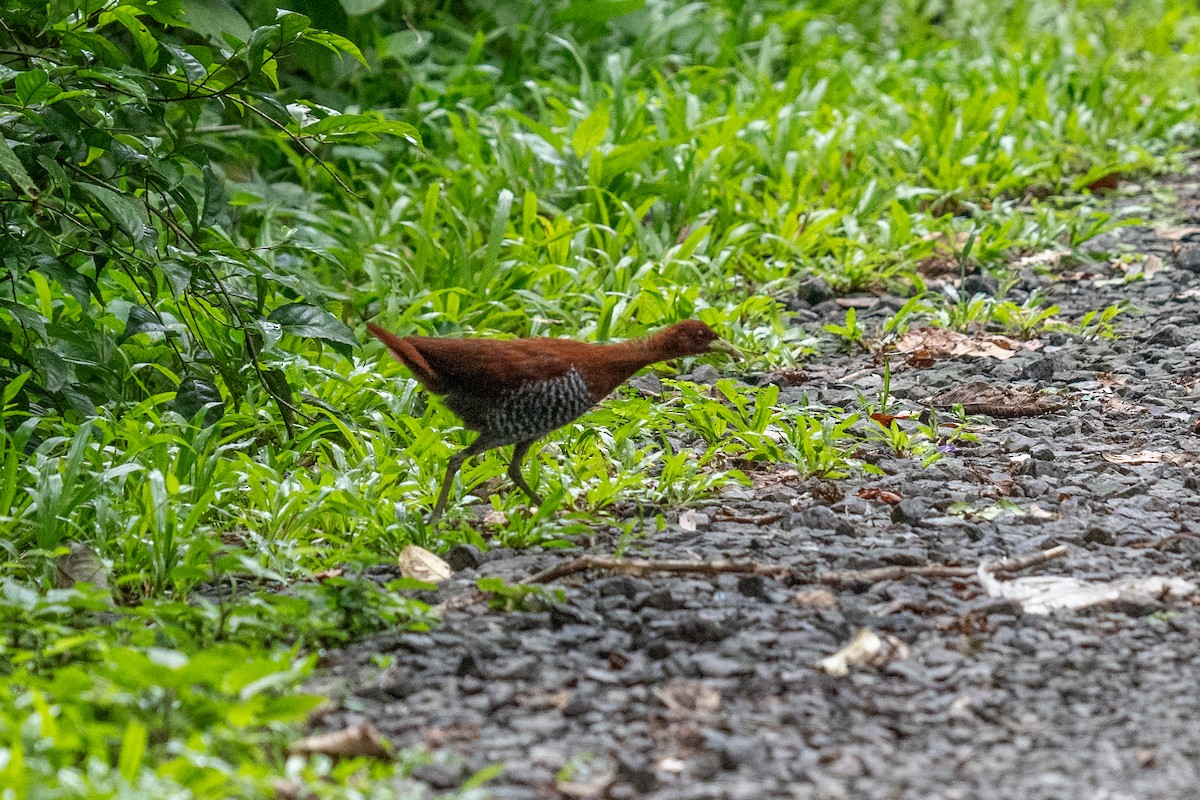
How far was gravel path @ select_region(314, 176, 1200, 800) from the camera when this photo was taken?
243 centimetres

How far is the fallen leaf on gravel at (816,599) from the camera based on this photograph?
3084 mm

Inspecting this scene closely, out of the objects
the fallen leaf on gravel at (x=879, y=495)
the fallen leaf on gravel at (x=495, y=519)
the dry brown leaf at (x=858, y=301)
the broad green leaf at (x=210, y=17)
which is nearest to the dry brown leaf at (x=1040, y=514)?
the fallen leaf on gravel at (x=879, y=495)

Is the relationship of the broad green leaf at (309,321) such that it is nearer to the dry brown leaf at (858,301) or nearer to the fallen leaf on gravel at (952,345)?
the fallen leaf on gravel at (952,345)

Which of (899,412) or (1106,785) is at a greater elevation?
(899,412)

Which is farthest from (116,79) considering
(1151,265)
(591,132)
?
(1151,265)

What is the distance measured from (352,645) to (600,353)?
3.86ft

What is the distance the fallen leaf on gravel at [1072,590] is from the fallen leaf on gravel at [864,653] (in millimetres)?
375

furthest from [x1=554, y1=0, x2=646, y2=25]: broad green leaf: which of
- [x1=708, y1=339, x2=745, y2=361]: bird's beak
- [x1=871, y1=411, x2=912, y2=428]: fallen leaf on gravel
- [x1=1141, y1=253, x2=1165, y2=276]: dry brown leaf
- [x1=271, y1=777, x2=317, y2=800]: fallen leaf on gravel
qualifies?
[x1=271, y1=777, x2=317, y2=800]: fallen leaf on gravel

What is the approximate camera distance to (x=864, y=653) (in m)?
2.84

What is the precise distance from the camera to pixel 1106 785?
2359 mm

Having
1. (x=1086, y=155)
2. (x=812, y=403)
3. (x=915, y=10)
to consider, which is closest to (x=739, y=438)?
(x=812, y=403)

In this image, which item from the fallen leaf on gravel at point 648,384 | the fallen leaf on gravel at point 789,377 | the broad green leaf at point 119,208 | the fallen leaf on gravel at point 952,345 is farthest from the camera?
the fallen leaf on gravel at point 952,345

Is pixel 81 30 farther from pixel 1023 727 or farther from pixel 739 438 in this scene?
pixel 1023 727

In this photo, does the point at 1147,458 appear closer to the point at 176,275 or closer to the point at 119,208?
the point at 176,275
